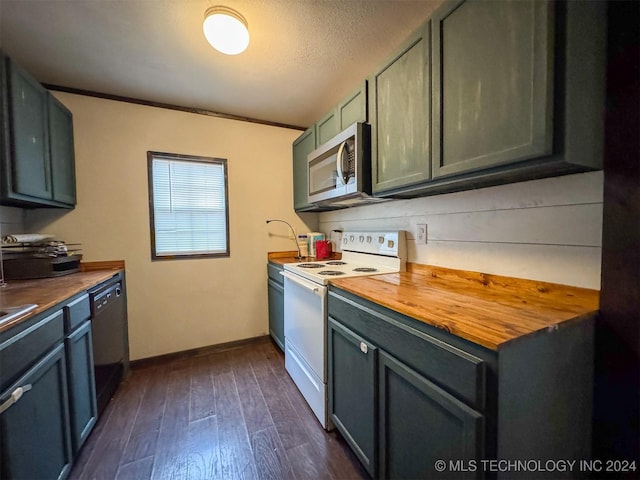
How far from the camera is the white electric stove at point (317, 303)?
4.91 ft

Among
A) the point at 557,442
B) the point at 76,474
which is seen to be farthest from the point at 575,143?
the point at 76,474

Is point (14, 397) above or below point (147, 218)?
below

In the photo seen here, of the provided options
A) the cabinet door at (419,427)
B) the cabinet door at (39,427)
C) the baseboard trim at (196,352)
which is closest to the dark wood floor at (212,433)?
the baseboard trim at (196,352)

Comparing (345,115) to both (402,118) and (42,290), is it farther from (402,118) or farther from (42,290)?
(42,290)

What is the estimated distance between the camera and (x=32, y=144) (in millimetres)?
1579

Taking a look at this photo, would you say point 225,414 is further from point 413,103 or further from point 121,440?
point 413,103

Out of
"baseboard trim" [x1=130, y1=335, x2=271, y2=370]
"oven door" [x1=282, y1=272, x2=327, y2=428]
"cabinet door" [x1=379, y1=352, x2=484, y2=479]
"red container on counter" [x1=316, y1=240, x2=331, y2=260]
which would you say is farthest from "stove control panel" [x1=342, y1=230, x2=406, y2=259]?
"baseboard trim" [x1=130, y1=335, x2=271, y2=370]

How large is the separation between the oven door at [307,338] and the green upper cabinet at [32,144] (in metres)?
1.66

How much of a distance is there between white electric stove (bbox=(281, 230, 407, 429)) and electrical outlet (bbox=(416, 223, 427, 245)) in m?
0.10

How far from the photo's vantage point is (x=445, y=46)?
3.51 feet

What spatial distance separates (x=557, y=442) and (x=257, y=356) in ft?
6.95

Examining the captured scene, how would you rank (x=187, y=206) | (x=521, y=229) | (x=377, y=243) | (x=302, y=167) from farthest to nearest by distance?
(x=302, y=167) < (x=187, y=206) < (x=377, y=243) < (x=521, y=229)

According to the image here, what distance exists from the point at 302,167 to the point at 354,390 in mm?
1943

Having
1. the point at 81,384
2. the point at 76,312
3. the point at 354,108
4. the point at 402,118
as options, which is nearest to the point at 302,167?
the point at 354,108
